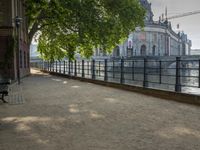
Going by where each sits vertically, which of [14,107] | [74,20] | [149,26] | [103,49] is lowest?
[14,107]

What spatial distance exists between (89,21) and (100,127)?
73.2ft

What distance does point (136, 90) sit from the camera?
43.3 ft

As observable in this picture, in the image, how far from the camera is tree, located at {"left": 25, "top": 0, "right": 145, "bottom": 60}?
27938 mm

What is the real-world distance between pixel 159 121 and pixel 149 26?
8627cm

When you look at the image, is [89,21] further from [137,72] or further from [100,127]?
[100,127]

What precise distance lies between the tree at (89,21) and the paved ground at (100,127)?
1906 cm

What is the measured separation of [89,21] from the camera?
27.6m

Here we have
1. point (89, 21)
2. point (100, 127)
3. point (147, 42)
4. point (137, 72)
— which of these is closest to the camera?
point (100, 127)

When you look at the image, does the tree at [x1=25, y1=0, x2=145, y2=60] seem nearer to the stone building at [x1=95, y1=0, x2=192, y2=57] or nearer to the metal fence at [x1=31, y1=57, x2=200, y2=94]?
the metal fence at [x1=31, y1=57, x2=200, y2=94]

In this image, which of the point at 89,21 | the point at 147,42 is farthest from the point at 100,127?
the point at 147,42

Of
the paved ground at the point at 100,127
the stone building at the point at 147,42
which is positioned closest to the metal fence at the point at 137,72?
the paved ground at the point at 100,127

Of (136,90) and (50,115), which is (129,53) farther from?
(50,115)

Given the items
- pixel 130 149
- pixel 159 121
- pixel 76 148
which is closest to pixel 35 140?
pixel 76 148

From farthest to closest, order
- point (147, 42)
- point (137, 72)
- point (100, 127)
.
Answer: point (147, 42) → point (137, 72) → point (100, 127)
